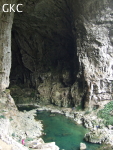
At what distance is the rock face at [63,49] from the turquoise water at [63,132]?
3.77 m

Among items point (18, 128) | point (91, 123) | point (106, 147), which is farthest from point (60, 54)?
point (106, 147)

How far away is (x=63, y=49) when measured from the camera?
28.2 metres

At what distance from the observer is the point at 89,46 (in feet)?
68.8

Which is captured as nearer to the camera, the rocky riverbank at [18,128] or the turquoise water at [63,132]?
the rocky riverbank at [18,128]

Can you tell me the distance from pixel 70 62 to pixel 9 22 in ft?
38.7

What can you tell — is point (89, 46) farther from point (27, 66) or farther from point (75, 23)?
point (27, 66)

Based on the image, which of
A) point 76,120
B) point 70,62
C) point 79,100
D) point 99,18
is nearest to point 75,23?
point 99,18

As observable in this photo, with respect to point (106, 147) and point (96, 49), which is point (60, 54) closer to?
point (96, 49)

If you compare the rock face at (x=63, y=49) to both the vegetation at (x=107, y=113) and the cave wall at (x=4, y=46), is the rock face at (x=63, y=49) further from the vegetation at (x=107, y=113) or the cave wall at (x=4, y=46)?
the vegetation at (x=107, y=113)

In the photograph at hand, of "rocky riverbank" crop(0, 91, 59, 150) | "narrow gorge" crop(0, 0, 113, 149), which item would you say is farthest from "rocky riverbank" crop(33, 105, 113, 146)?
"rocky riverbank" crop(0, 91, 59, 150)

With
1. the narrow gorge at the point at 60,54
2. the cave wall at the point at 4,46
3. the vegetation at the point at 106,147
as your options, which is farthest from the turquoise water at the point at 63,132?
the cave wall at the point at 4,46

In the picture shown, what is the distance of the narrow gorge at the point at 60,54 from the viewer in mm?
18928

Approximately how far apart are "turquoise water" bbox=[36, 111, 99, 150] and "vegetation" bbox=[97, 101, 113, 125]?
7.96 feet

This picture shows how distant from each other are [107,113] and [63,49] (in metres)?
13.2
